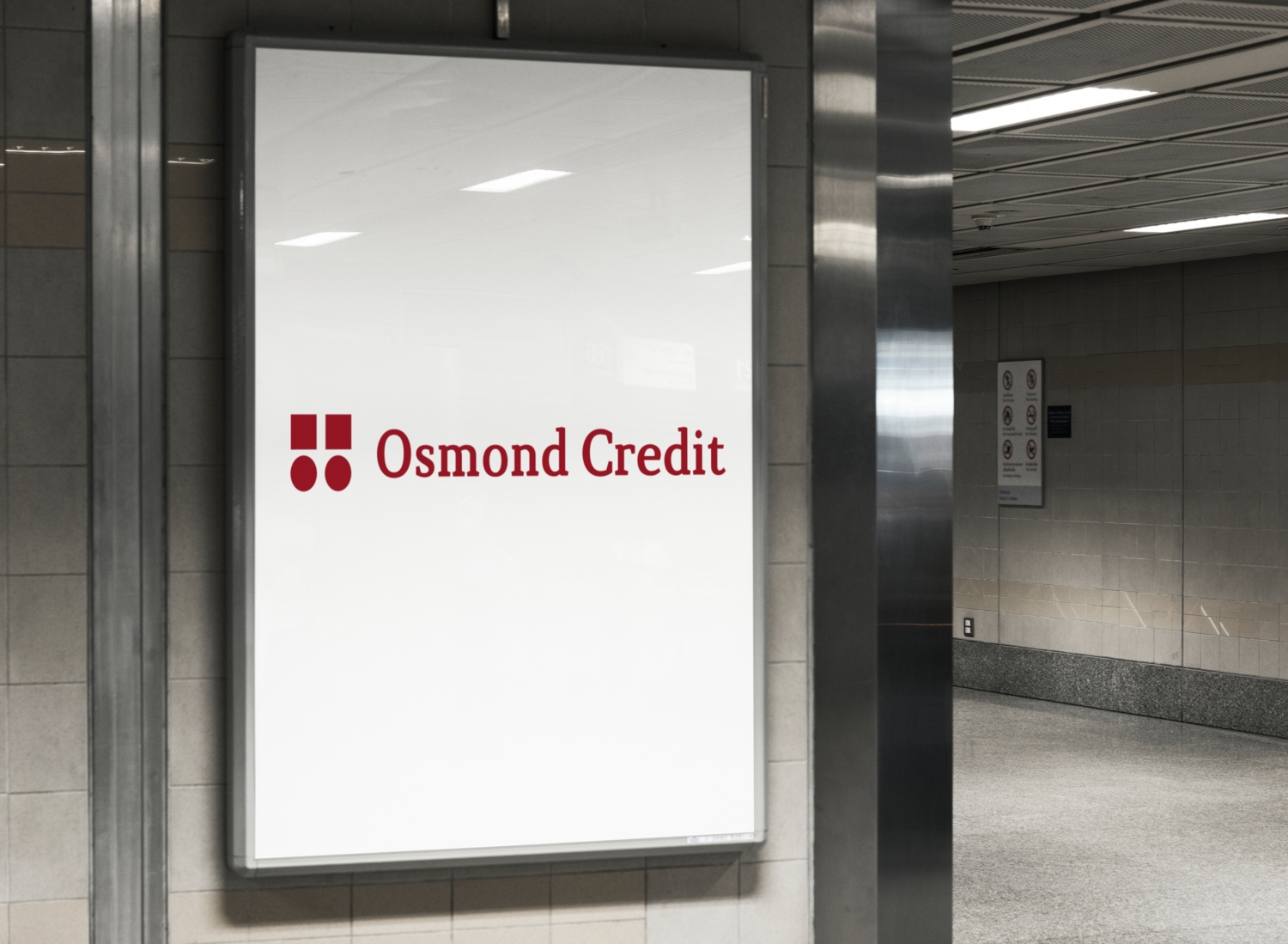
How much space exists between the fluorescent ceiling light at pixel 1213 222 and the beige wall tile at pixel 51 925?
6605 mm

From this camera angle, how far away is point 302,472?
3.07 metres

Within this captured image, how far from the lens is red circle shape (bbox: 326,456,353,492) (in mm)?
3084

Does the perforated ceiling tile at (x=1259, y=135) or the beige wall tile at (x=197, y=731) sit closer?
the beige wall tile at (x=197, y=731)

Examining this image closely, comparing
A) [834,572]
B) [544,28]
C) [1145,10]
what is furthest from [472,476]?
[1145,10]

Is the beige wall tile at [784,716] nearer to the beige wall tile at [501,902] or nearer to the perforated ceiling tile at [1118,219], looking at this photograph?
the beige wall tile at [501,902]

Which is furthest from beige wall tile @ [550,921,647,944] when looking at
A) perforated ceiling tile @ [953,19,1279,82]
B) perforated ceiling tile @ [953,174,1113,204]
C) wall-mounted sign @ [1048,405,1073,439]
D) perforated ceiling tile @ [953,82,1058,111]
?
wall-mounted sign @ [1048,405,1073,439]

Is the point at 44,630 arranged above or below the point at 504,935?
Answer: above

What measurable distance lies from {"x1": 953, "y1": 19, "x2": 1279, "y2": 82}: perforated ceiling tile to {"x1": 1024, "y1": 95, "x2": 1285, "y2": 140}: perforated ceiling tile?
0.55 metres

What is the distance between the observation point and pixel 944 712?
6.22 ft

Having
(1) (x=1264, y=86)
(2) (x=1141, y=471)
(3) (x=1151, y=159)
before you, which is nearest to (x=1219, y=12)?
(1) (x=1264, y=86)

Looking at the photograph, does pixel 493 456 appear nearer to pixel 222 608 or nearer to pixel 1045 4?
pixel 222 608

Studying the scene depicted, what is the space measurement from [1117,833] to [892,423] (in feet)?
16.8

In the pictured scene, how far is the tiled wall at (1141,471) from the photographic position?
29.1ft

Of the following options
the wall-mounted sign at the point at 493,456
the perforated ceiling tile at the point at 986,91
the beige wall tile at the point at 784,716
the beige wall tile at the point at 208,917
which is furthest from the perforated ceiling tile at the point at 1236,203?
the beige wall tile at the point at 208,917
